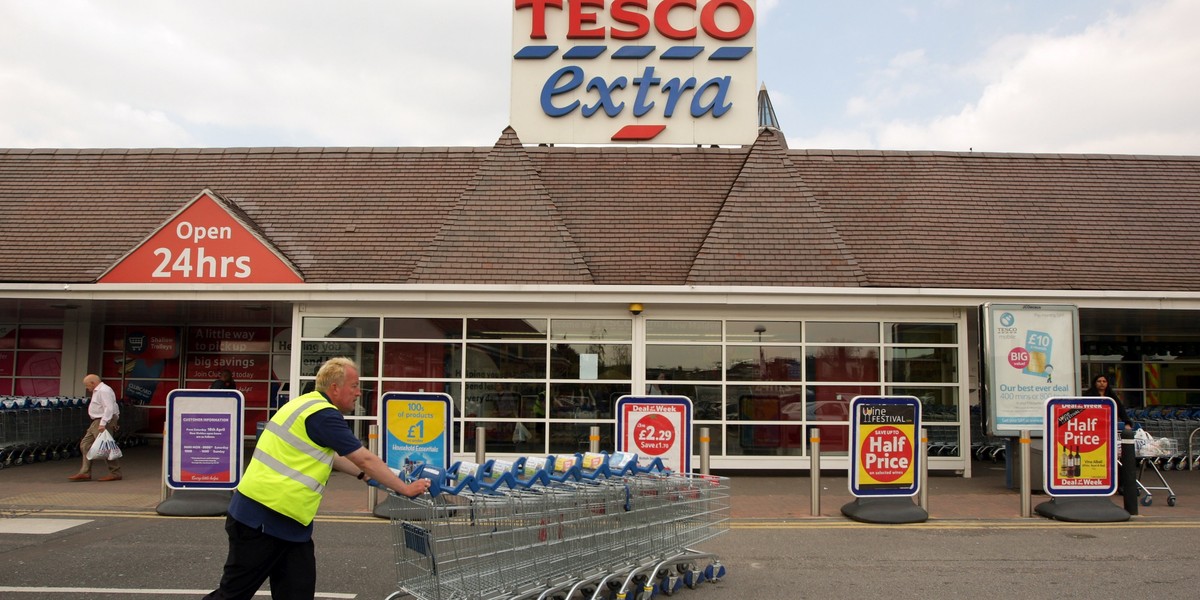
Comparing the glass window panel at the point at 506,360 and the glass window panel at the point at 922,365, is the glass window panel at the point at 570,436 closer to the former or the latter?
the glass window panel at the point at 506,360

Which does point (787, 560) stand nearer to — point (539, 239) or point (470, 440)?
point (470, 440)

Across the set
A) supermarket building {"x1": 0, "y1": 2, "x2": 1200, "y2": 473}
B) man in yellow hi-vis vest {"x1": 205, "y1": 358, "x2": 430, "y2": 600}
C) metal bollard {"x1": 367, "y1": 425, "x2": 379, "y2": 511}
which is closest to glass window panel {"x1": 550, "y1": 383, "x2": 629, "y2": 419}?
supermarket building {"x1": 0, "y1": 2, "x2": 1200, "y2": 473}

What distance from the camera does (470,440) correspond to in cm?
1441

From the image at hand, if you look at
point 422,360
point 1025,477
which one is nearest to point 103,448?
point 422,360

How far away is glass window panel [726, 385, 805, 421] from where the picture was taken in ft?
47.3

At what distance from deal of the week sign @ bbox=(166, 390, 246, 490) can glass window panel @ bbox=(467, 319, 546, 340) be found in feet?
15.4

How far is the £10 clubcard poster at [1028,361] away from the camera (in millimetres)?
12898

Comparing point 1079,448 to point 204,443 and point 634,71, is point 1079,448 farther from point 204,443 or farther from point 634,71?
point 634,71

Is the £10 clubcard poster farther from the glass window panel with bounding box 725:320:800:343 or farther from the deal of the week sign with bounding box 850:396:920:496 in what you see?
the deal of the week sign with bounding box 850:396:920:496

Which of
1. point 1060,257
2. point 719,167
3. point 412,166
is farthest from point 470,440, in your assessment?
point 1060,257

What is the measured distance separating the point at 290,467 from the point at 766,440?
412 inches

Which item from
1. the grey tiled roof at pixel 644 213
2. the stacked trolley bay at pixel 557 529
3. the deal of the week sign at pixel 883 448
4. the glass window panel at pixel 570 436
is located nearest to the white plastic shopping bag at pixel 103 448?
the grey tiled roof at pixel 644 213

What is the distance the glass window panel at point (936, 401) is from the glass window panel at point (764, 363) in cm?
160

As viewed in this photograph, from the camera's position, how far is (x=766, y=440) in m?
14.4
